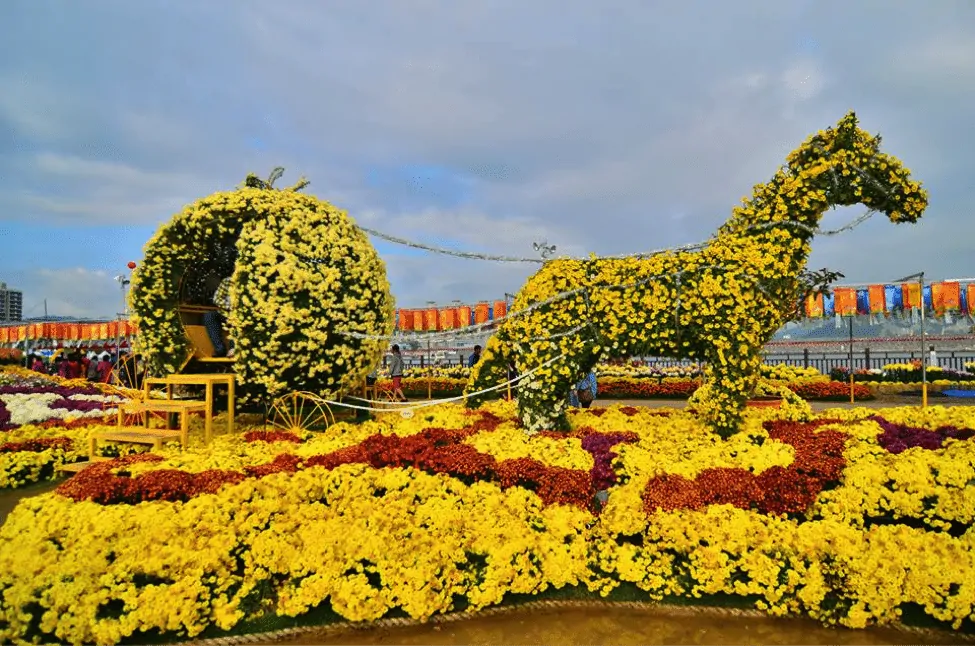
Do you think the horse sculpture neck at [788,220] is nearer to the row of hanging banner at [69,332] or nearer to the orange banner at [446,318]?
the orange banner at [446,318]

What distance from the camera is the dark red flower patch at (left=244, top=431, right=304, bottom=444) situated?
6738 mm

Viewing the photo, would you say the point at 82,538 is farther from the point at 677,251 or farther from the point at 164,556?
the point at 677,251

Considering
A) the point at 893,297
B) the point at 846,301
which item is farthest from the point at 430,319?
the point at 893,297

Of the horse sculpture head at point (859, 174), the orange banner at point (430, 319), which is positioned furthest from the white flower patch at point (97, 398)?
the horse sculpture head at point (859, 174)

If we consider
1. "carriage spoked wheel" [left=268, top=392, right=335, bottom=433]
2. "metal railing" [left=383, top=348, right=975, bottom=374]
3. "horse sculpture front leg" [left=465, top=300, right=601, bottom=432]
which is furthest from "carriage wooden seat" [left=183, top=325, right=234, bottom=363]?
"metal railing" [left=383, top=348, right=975, bottom=374]

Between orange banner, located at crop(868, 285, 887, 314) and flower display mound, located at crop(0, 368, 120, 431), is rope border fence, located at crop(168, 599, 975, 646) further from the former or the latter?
orange banner, located at crop(868, 285, 887, 314)

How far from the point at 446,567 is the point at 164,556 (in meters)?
1.81

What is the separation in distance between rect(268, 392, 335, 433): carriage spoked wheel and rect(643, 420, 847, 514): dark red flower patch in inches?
170

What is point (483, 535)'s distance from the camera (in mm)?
4207

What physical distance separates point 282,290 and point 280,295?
65 millimetres

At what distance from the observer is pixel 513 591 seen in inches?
156

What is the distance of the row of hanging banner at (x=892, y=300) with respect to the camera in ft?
55.6

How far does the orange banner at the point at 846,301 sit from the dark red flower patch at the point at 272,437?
17.2 metres

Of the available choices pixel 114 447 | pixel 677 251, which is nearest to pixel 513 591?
pixel 677 251
